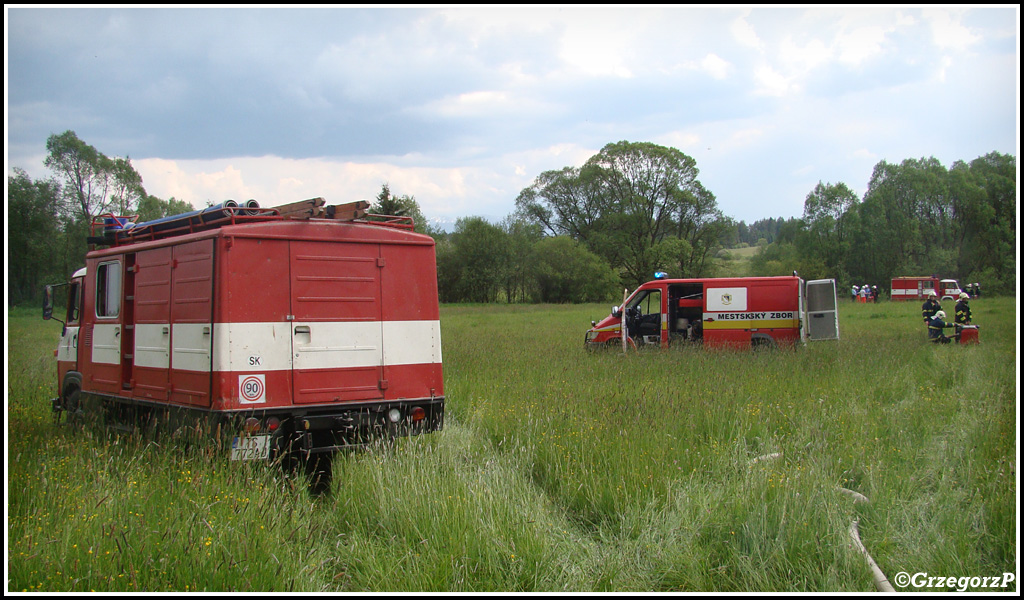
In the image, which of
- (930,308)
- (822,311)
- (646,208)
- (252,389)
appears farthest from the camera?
(646,208)

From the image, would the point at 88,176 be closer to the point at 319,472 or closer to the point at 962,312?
the point at 319,472

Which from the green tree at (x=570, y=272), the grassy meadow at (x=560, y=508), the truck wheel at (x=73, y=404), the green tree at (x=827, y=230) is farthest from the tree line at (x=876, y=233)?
the truck wheel at (x=73, y=404)

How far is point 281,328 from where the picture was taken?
666 centimetres

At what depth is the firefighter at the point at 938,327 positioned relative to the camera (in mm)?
18062

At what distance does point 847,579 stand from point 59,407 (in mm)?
9918

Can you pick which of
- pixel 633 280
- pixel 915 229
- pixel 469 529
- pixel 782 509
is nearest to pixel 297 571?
pixel 469 529

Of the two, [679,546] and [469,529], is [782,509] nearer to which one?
[679,546]

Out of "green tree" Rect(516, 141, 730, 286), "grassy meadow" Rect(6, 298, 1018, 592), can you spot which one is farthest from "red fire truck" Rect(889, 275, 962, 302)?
"grassy meadow" Rect(6, 298, 1018, 592)

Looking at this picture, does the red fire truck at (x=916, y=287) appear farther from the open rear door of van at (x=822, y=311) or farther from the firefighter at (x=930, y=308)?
the open rear door of van at (x=822, y=311)

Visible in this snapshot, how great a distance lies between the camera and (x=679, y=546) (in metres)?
4.50

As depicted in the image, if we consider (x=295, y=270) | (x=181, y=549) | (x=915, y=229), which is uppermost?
(x=915, y=229)

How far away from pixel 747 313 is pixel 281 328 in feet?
43.5

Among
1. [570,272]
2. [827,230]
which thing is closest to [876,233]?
[827,230]

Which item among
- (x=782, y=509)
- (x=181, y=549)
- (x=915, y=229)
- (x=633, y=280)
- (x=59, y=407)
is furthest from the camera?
(x=633, y=280)
